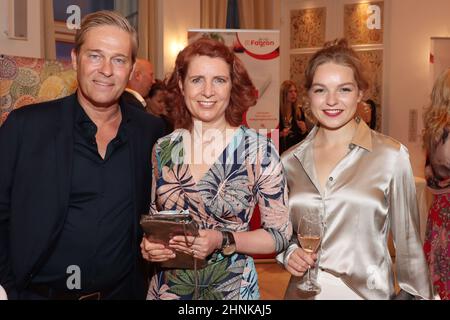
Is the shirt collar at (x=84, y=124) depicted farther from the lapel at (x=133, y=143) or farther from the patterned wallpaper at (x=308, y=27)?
the patterned wallpaper at (x=308, y=27)

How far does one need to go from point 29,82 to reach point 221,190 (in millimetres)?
1494

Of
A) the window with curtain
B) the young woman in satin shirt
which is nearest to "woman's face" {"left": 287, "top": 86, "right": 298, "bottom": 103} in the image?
the window with curtain

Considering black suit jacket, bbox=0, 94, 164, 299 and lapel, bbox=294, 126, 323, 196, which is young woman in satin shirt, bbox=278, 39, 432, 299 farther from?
black suit jacket, bbox=0, 94, 164, 299

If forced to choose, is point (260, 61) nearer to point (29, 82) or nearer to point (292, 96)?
point (292, 96)

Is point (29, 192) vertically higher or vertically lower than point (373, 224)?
higher

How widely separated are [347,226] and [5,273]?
1296 millimetres

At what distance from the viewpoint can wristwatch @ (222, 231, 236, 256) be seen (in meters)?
2.00

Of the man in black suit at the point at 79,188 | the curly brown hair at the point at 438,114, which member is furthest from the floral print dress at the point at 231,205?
the curly brown hair at the point at 438,114

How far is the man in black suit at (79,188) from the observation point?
209cm

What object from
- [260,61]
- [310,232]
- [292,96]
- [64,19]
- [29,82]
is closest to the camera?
[310,232]

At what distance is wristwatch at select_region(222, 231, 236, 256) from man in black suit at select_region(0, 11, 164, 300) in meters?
0.41

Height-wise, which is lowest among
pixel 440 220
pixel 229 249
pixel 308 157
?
pixel 440 220

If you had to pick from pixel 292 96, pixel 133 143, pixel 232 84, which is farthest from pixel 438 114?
pixel 292 96

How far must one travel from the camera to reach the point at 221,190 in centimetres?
207
